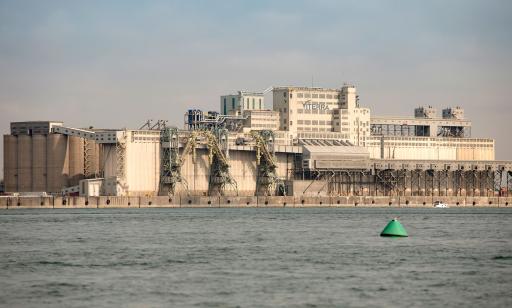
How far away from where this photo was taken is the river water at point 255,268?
6644cm

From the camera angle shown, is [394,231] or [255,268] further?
[394,231]

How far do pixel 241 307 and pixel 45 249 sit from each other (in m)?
41.9

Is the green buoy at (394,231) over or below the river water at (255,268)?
over

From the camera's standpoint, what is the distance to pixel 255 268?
81.8 m

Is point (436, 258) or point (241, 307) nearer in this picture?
point (241, 307)

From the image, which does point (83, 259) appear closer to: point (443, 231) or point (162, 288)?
point (162, 288)

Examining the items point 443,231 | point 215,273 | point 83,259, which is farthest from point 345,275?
point 443,231

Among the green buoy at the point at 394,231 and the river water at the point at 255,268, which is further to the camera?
the green buoy at the point at 394,231

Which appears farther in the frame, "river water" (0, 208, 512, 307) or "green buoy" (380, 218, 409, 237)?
"green buoy" (380, 218, 409, 237)

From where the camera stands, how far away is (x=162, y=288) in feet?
232

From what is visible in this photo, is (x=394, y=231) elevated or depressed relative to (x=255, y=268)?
elevated

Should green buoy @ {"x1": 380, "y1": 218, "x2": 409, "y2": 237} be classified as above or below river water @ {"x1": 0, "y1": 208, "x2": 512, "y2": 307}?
above

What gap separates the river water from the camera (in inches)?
2616

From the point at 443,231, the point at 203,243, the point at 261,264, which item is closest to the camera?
the point at 261,264
